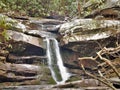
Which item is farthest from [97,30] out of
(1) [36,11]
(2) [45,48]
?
(1) [36,11]

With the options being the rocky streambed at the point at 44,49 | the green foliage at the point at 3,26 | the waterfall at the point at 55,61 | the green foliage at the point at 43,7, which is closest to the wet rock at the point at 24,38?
the rocky streambed at the point at 44,49

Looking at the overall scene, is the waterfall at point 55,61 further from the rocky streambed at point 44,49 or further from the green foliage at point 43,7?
the green foliage at point 43,7

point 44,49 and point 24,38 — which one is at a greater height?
point 24,38

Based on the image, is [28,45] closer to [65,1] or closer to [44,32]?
[44,32]

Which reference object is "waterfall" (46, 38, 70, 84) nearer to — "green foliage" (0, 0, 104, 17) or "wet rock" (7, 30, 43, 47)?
"wet rock" (7, 30, 43, 47)

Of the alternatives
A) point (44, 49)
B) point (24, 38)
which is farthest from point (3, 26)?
point (44, 49)

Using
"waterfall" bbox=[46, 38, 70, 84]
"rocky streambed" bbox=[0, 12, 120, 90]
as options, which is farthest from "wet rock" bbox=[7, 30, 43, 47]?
"waterfall" bbox=[46, 38, 70, 84]

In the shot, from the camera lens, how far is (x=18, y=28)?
18.8 m

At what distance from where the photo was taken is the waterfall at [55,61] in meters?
17.3

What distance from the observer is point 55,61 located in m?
18.5

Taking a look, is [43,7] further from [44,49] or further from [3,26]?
[3,26]

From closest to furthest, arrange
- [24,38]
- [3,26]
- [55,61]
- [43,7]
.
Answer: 1. [3,26]
2. [24,38]
3. [55,61]
4. [43,7]

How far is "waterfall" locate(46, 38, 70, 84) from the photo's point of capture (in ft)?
56.9

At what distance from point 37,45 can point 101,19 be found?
4464mm
